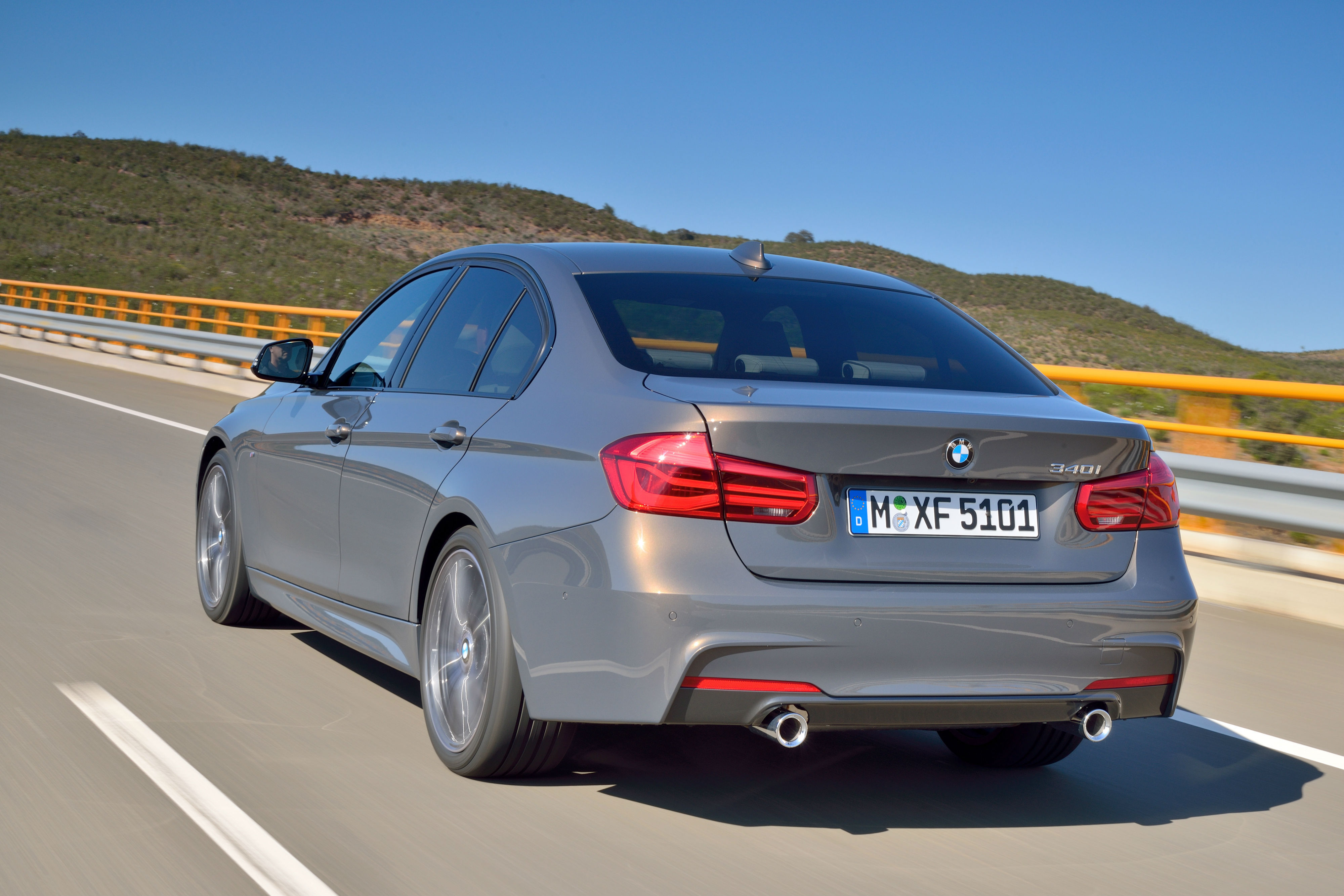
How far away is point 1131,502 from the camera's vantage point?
3.96 m

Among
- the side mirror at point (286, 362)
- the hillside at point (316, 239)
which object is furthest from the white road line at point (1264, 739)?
the hillside at point (316, 239)

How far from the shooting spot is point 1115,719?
3.95 meters

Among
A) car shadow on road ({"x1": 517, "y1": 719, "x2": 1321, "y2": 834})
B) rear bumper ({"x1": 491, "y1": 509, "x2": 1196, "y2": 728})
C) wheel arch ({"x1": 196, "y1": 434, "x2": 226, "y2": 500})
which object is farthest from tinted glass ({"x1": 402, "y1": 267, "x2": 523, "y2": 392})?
wheel arch ({"x1": 196, "y1": 434, "x2": 226, "y2": 500})

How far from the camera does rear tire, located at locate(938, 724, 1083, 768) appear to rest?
4.58 meters

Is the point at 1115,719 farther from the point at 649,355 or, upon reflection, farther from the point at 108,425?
the point at 108,425

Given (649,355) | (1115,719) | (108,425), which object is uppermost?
(649,355)

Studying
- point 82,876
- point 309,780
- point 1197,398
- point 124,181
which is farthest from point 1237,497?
point 124,181

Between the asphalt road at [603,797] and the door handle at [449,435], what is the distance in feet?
3.08

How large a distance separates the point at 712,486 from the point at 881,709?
689mm

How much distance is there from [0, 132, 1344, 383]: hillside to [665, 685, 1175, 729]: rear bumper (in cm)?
4550

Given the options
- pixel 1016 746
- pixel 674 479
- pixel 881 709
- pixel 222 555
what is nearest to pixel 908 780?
pixel 1016 746

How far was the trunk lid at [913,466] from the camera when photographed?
3.59 metres

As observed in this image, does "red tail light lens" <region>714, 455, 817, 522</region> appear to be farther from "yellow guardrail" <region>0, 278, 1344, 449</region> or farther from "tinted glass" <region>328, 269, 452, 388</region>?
"tinted glass" <region>328, 269, 452, 388</region>

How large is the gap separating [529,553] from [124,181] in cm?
10331
